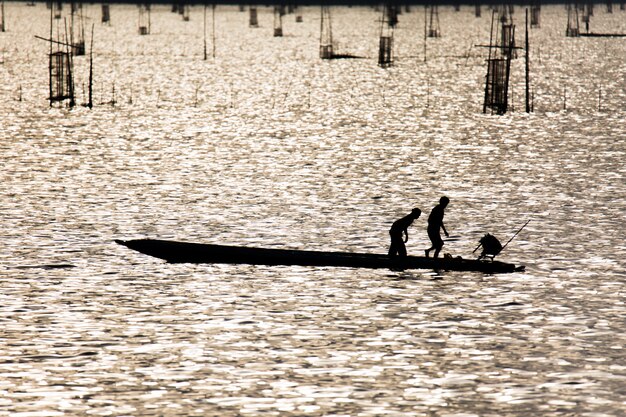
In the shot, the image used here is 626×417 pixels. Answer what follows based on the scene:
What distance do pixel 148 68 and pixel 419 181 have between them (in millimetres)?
82685

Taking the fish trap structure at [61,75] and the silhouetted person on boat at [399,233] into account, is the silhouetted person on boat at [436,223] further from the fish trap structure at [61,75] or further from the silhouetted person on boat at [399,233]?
the fish trap structure at [61,75]

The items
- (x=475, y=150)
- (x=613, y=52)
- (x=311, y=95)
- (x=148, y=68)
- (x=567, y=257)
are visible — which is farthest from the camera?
(x=613, y=52)

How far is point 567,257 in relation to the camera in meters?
38.2

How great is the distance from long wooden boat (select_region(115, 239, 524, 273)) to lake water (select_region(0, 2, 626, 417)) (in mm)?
338

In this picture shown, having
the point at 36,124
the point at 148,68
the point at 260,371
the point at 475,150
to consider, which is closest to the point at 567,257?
the point at 260,371

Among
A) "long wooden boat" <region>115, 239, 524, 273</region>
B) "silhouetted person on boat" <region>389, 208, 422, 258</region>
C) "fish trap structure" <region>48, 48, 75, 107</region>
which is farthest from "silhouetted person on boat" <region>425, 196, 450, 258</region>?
"fish trap structure" <region>48, 48, 75, 107</region>

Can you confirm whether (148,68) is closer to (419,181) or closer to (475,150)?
(475,150)

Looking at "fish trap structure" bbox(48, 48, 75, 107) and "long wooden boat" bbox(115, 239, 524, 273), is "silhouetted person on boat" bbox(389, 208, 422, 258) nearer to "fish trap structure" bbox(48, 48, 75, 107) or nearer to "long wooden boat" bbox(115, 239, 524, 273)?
"long wooden boat" bbox(115, 239, 524, 273)

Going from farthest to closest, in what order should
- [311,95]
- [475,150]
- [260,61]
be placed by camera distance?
[260,61] < [311,95] < [475,150]

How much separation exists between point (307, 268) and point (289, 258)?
30.1 inches

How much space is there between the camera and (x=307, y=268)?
36656 millimetres

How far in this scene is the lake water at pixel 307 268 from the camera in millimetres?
24781

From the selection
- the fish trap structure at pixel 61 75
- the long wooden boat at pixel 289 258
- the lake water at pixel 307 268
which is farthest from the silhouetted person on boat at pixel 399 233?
the fish trap structure at pixel 61 75

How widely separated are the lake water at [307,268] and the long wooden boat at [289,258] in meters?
0.34
